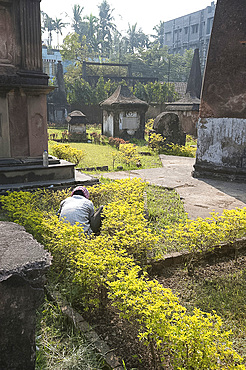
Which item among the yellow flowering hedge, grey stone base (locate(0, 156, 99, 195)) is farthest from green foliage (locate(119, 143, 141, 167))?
the yellow flowering hedge

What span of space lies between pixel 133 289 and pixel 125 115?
48.6ft

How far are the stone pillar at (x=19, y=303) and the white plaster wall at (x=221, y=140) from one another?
6647mm

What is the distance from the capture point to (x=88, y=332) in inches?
97.0

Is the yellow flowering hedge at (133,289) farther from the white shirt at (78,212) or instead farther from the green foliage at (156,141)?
the green foliage at (156,141)

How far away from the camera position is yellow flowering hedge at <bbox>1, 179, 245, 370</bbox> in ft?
6.35

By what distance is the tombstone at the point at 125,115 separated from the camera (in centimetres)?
1638

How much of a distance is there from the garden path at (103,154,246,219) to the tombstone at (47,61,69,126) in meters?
18.5

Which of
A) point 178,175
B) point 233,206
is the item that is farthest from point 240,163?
point 233,206

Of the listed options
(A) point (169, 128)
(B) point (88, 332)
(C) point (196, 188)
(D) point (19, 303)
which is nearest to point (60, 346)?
(B) point (88, 332)

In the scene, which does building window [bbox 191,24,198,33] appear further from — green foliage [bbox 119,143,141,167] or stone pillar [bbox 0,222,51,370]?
stone pillar [bbox 0,222,51,370]

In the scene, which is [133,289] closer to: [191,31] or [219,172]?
[219,172]

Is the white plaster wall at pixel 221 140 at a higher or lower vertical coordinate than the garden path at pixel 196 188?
higher

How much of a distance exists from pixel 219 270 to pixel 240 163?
4.70 meters

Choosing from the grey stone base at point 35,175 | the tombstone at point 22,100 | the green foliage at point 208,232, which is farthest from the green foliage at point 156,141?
the green foliage at point 208,232
